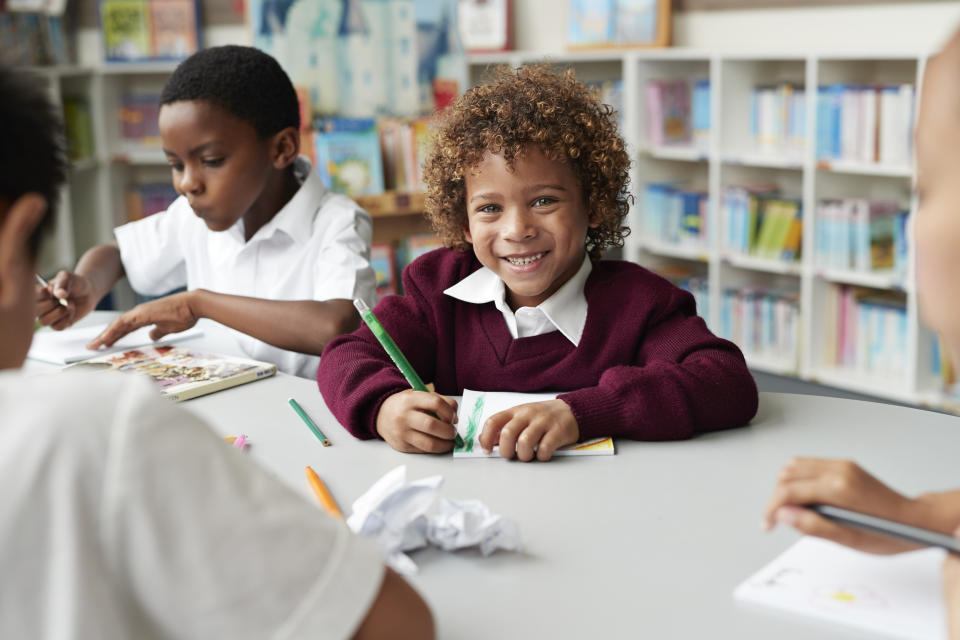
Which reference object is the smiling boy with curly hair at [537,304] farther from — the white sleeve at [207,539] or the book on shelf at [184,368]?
the white sleeve at [207,539]

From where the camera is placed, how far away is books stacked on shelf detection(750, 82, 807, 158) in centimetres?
393

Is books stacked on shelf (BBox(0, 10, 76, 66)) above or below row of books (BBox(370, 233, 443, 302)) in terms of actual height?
above

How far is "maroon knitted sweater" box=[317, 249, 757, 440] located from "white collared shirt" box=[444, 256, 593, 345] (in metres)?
0.01

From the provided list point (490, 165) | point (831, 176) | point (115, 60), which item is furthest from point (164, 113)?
point (115, 60)

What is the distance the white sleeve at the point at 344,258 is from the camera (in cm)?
190

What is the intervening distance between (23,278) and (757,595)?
61 cm

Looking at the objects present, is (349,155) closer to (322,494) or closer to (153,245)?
(153,245)

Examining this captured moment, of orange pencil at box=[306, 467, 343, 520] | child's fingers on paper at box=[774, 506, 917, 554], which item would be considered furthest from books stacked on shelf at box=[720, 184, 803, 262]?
child's fingers on paper at box=[774, 506, 917, 554]

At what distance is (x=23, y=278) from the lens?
61 centimetres

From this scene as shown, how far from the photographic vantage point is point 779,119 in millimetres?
4016

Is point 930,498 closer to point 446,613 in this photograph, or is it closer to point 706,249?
point 446,613

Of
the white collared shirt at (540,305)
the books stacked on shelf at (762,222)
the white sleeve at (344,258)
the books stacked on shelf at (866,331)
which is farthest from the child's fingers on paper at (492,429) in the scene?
the books stacked on shelf at (762,222)

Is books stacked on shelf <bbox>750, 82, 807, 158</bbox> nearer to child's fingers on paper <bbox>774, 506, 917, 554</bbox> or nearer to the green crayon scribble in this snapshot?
the green crayon scribble

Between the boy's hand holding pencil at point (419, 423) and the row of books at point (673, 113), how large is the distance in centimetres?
336
